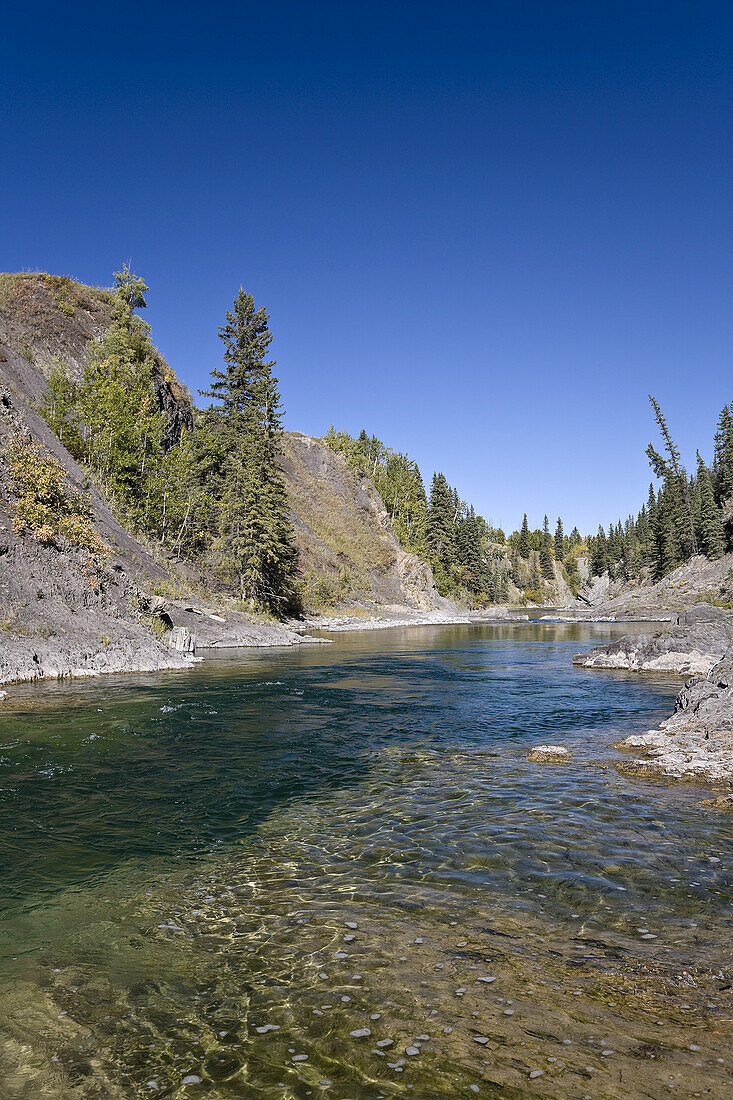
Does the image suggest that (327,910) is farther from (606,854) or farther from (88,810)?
(88,810)

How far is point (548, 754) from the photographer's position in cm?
1312

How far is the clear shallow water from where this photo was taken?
429 centimetres

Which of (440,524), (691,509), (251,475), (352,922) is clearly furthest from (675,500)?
(352,922)

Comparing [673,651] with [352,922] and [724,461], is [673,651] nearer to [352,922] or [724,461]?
[352,922]

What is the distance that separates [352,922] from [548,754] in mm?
7871

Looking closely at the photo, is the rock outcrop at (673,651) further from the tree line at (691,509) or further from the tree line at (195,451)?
the tree line at (691,509)

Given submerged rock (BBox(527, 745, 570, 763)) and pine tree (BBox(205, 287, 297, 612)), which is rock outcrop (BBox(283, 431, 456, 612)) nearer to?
pine tree (BBox(205, 287, 297, 612))

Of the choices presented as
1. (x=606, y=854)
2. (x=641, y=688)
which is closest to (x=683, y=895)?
(x=606, y=854)

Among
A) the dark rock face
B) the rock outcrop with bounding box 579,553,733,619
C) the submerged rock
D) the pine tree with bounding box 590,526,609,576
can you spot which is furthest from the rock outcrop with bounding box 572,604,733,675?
the pine tree with bounding box 590,526,609,576

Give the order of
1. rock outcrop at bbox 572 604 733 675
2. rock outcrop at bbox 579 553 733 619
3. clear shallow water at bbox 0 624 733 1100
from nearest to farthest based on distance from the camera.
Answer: clear shallow water at bbox 0 624 733 1100
rock outcrop at bbox 572 604 733 675
rock outcrop at bbox 579 553 733 619

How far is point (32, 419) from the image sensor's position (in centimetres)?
3033

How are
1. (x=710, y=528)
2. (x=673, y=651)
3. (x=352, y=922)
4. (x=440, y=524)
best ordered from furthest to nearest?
(x=440, y=524) < (x=710, y=528) < (x=673, y=651) < (x=352, y=922)

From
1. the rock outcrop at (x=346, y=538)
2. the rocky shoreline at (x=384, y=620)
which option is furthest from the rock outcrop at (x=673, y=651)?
the rock outcrop at (x=346, y=538)

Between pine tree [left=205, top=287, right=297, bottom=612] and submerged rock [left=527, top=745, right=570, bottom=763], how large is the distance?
131ft
